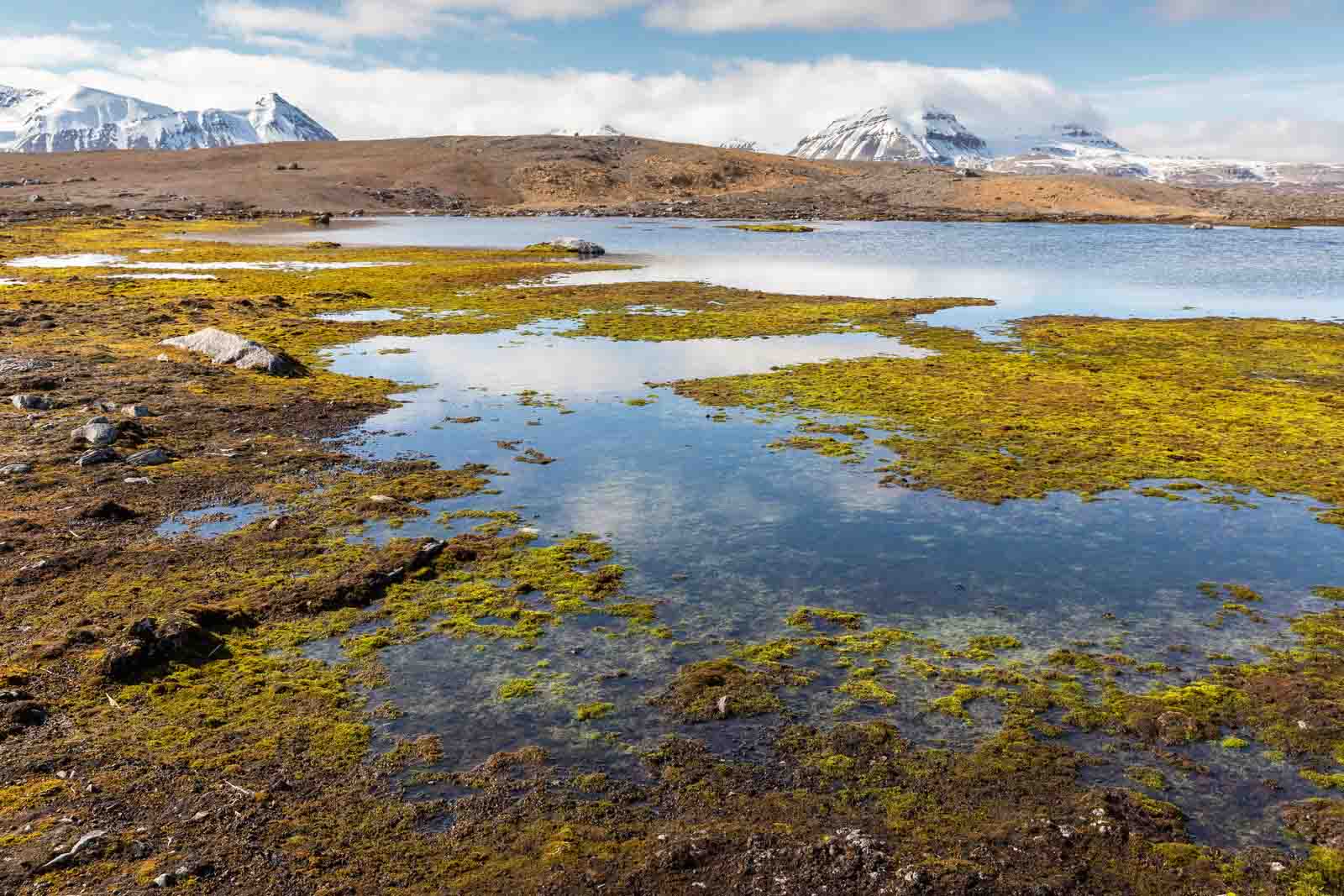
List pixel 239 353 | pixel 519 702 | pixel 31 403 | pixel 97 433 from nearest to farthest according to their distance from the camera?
pixel 519 702 → pixel 97 433 → pixel 31 403 → pixel 239 353

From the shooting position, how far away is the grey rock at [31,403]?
26.0 metres

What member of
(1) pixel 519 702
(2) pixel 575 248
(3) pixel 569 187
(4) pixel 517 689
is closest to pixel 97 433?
Result: (4) pixel 517 689

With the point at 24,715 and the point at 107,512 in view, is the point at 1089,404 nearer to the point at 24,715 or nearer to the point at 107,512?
the point at 107,512

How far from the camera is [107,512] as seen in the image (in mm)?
18531

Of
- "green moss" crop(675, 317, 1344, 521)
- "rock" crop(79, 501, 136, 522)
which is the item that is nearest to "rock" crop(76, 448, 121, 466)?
"rock" crop(79, 501, 136, 522)

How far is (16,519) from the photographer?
59.2ft

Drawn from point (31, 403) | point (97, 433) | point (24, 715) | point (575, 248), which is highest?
point (575, 248)

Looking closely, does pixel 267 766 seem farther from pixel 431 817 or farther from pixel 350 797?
pixel 431 817

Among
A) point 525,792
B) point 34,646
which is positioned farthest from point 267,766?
point 34,646

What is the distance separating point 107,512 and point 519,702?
1155cm

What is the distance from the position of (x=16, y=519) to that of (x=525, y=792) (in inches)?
552

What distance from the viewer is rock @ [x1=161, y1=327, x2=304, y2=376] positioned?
32.3 meters

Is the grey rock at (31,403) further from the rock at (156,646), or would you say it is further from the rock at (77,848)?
the rock at (77,848)

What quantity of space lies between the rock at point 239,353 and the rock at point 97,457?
410 inches
